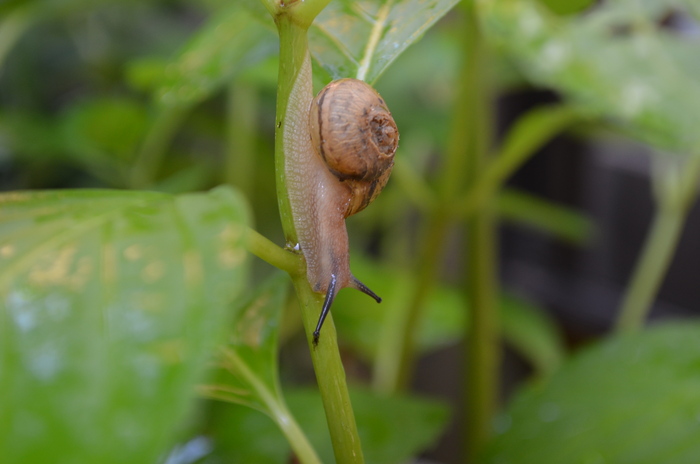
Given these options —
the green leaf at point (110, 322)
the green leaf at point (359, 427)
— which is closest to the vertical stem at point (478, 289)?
the green leaf at point (359, 427)

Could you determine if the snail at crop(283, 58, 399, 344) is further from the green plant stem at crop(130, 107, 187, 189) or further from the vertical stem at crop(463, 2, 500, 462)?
the green plant stem at crop(130, 107, 187, 189)

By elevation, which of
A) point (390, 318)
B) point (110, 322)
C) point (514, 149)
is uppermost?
point (110, 322)

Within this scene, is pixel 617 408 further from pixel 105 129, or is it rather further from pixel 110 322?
pixel 105 129

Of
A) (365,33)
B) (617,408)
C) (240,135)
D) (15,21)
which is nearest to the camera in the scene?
(365,33)

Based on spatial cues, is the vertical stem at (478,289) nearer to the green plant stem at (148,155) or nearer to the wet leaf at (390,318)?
the wet leaf at (390,318)

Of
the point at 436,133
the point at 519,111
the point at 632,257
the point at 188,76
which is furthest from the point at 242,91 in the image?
the point at 632,257

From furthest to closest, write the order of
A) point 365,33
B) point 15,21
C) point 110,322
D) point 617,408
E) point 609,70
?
point 15,21
point 609,70
point 617,408
point 365,33
point 110,322

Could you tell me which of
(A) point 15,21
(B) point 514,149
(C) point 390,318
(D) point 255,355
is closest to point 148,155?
(A) point 15,21
